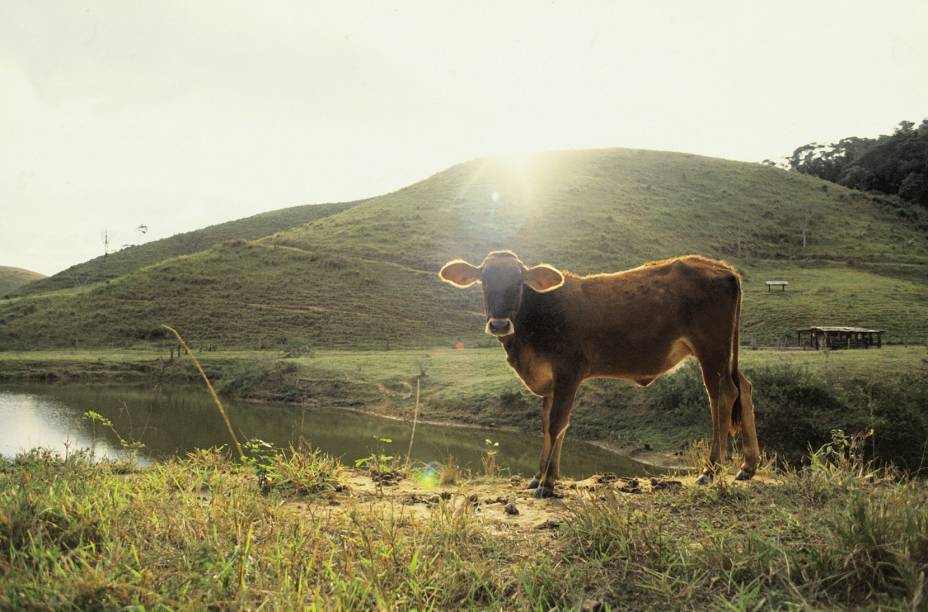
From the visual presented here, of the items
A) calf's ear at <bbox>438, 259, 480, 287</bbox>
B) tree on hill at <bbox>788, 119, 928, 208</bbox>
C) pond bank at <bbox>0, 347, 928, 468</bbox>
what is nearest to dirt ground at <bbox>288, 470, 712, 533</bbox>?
calf's ear at <bbox>438, 259, 480, 287</bbox>

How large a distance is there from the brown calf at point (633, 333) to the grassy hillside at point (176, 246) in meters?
79.5

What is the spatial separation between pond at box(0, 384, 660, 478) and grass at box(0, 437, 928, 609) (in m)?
9.21

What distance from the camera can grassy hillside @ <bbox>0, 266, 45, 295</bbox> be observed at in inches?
5192

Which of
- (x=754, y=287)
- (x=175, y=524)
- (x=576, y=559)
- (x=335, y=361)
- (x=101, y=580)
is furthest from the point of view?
(x=754, y=287)

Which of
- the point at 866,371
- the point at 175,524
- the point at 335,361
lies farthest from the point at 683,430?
the point at 335,361

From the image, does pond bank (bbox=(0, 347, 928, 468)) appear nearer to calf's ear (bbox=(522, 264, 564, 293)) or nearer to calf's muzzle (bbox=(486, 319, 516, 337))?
calf's ear (bbox=(522, 264, 564, 293))

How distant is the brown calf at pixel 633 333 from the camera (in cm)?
616

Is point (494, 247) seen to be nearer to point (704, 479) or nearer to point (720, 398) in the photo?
point (720, 398)

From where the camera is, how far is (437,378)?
29.0 metres

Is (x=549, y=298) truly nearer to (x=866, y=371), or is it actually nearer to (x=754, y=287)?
(x=866, y=371)

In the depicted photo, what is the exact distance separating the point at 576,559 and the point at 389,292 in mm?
50819

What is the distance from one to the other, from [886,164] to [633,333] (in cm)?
10537

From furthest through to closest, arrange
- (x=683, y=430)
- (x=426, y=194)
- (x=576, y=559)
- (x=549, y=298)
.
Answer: (x=426, y=194) → (x=683, y=430) → (x=549, y=298) → (x=576, y=559)

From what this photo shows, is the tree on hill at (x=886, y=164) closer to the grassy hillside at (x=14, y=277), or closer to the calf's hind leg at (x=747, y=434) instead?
the calf's hind leg at (x=747, y=434)
